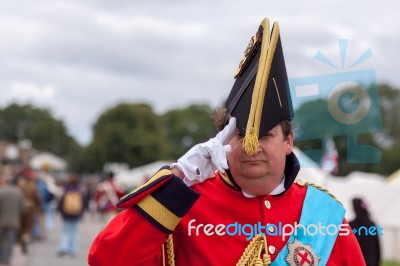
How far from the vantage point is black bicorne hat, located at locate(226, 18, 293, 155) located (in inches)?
113

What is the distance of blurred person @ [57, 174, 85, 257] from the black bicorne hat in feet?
43.5

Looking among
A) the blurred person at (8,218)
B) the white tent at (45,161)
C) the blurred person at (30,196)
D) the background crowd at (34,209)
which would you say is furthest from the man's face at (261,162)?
the white tent at (45,161)

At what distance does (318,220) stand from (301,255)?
Result: 168 mm

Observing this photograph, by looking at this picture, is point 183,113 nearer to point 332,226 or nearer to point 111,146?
point 111,146

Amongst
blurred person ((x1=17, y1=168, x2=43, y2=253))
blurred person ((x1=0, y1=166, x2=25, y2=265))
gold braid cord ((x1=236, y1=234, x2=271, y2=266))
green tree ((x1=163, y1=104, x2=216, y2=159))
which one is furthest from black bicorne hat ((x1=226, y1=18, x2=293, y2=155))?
green tree ((x1=163, y1=104, x2=216, y2=159))

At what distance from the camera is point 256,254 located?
3.07 m

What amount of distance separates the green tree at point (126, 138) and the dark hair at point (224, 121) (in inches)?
2511

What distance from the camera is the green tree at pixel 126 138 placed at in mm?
71000

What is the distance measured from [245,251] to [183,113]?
341 feet

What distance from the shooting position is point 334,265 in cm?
310

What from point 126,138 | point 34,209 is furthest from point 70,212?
point 126,138

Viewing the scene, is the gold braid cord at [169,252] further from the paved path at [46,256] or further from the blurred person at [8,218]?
the paved path at [46,256]

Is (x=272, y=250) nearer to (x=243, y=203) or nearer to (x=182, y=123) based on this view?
(x=243, y=203)

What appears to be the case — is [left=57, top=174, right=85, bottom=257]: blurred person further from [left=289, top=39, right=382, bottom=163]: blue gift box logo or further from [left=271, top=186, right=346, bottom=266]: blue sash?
[left=289, top=39, right=382, bottom=163]: blue gift box logo
